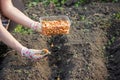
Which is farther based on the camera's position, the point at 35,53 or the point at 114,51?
the point at 114,51

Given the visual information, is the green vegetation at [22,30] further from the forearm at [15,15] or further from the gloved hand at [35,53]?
the gloved hand at [35,53]

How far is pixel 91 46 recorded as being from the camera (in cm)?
436

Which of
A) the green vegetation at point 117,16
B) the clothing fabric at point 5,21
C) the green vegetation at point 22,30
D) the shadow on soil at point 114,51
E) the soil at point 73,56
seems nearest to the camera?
the soil at point 73,56

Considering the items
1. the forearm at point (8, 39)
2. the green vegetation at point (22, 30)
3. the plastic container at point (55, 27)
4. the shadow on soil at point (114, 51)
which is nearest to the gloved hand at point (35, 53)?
the forearm at point (8, 39)

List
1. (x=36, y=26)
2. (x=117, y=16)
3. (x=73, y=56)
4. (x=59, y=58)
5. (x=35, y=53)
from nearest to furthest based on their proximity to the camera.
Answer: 1. (x=35, y=53)
2. (x=73, y=56)
3. (x=59, y=58)
4. (x=36, y=26)
5. (x=117, y=16)

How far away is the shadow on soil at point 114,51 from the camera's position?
4.08 meters

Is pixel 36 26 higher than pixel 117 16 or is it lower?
higher

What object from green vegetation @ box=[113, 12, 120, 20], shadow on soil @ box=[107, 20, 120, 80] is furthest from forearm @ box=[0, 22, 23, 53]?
green vegetation @ box=[113, 12, 120, 20]

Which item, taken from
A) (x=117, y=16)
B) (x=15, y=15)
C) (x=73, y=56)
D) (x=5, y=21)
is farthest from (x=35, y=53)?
(x=117, y=16)

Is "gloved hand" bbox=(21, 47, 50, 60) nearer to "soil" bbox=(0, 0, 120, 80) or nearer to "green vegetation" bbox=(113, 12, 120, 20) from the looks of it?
"soil" bbox=(0, 0, 120, 80)

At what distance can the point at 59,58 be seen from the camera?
4367mm

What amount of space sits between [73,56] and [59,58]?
232 millimetres

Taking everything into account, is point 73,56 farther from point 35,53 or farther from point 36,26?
point 36,26

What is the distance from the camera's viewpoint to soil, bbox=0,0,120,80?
3.97 meters
